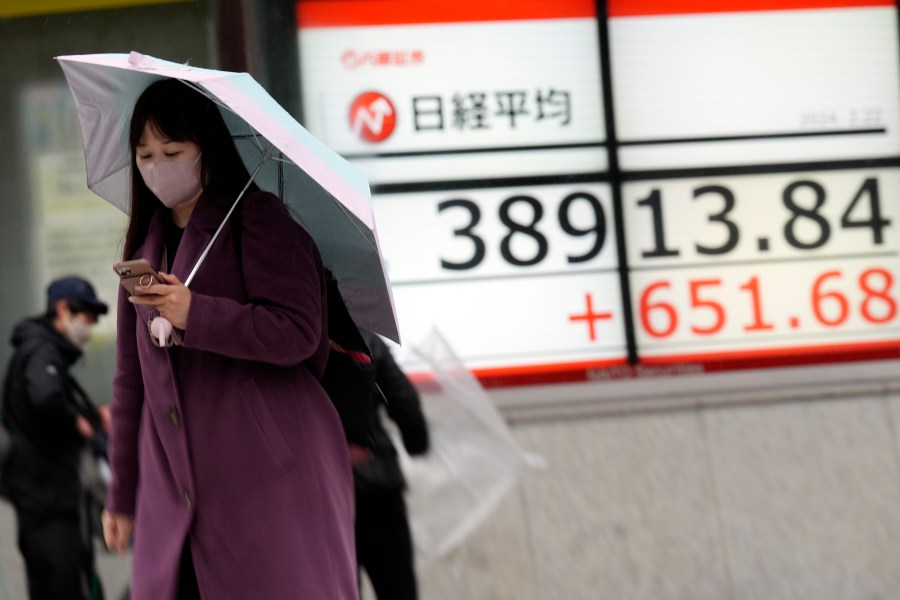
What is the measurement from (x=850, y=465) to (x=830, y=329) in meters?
0.66

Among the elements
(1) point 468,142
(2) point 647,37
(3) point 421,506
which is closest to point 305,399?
(3) point 421,506

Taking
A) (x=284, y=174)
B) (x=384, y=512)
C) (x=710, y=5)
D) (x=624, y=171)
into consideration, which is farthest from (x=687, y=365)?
(x=284, y=174)

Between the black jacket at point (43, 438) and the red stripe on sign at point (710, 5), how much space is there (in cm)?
298

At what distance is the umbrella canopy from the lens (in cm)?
291

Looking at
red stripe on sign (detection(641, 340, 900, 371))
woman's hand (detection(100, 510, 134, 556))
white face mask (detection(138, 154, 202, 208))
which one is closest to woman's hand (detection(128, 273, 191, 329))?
white face mask (detection(138, 154, 202, 208))

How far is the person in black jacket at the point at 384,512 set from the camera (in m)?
4.38

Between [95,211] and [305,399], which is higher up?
[95,211]

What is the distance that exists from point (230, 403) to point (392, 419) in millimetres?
1929

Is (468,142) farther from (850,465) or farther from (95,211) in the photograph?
(850,465)

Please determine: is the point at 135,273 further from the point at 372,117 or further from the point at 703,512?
the point at 703,512

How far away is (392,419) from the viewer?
4688mm

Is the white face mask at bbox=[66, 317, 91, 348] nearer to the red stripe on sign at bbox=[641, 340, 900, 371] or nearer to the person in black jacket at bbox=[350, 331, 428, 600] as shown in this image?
the person in black jacket at bbox=[350, 331, 428, 600]

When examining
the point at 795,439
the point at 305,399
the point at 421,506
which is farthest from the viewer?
the point at 795,439

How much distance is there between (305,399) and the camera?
9.36 ft
